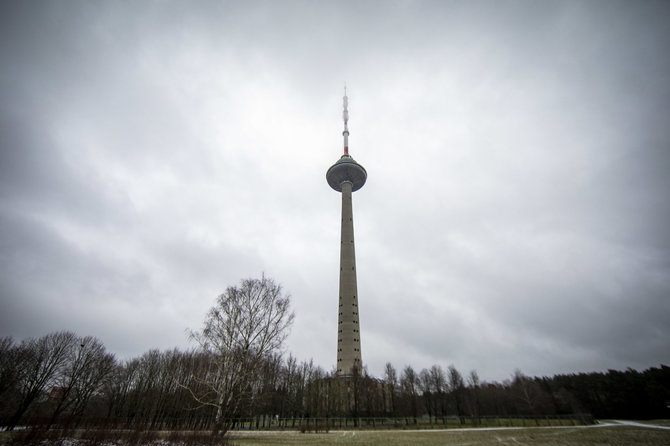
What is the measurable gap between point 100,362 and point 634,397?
9891 centimetres

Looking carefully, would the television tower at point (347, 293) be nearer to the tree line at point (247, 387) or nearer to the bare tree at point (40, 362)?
→ the tree line at point (247, 387)

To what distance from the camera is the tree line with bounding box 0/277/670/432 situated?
78.3 ft

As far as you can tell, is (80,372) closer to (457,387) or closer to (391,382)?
(391,382)

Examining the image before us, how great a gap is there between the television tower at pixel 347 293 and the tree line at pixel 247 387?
381 cm

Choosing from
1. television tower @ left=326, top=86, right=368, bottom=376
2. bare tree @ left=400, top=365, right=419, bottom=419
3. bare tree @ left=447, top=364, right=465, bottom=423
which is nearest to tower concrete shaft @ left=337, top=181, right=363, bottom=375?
television tower @ left=326, top=86, right=368, bottom=376

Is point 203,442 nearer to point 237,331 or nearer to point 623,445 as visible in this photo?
point 237,331

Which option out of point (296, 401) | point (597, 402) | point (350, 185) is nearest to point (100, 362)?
point (296, 401)

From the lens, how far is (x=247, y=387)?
24125 mm

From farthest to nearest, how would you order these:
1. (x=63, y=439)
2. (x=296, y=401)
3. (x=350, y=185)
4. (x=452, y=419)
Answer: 1. (x=350, y=185)
2. (x=452, y=419)
3. (x=296, y=401)
4. (x=63, y=439)

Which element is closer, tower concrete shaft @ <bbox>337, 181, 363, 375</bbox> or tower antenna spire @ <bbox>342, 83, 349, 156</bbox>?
tower concrete shaft @ <bbox>337, 181, 363, 375</bbox>

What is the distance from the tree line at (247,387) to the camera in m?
23.9

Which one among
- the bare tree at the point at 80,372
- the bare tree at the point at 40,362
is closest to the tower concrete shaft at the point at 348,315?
the bare tree at the point at 80,372

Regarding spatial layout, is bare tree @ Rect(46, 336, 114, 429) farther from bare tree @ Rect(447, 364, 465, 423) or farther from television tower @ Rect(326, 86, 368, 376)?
bare tree @ Rect(447, 364, 465, 423)

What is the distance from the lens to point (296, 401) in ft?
162
